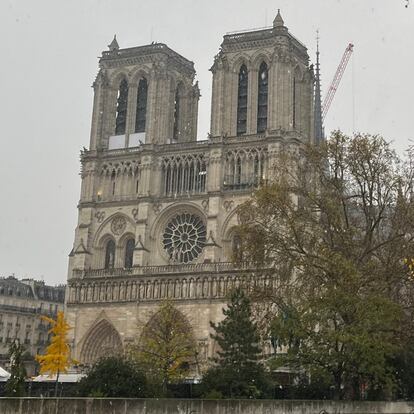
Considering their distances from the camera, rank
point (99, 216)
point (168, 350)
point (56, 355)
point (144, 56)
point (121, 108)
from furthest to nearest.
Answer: point (121, 108) → point (144, 56) → point (99, 216) → point (168, 350) → point (56, 355)

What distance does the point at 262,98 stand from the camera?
2373 inches

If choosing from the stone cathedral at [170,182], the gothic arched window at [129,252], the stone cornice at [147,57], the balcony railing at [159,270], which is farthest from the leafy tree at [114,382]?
the stone cornice at [147,57]

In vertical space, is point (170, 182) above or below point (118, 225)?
above

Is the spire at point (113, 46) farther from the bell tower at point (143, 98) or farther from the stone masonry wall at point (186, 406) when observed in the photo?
the stone masonry wall at point (186, 406)

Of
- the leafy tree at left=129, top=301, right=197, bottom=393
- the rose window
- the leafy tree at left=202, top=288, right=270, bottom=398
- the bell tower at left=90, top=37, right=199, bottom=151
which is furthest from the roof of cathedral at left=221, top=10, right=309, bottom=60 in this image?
the leafy tree at left=202, top=288, right=270, bottom=398

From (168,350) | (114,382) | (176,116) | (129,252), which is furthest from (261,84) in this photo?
(114,382)

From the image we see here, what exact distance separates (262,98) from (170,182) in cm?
939

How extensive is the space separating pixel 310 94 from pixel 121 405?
4326cm

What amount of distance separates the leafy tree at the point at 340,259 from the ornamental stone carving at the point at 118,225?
83.9 ft

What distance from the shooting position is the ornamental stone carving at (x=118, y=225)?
61.2m

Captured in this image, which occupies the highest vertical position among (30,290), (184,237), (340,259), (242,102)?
(242,102)

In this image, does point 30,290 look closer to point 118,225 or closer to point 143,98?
point 118,225

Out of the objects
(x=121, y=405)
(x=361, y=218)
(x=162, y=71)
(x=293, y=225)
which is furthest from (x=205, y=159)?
(x=121, y=405)

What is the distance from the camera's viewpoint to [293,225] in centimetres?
3350
